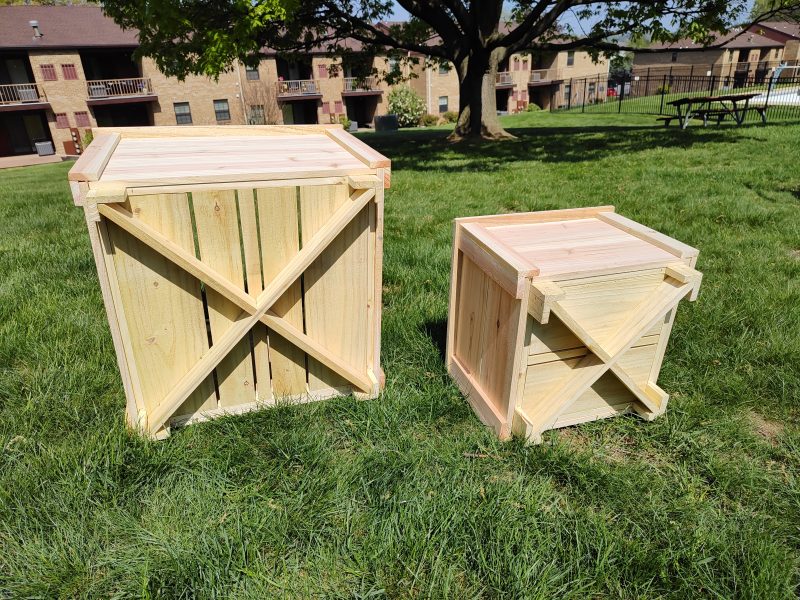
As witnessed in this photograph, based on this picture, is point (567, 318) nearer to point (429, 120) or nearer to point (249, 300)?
point (249, 300)

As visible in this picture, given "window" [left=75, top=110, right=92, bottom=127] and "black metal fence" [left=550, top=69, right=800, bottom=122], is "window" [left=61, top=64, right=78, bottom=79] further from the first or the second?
"black metal fence" [left=550, top=69, right=800, bottom=122]

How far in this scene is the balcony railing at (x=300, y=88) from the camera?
39122 millimetres

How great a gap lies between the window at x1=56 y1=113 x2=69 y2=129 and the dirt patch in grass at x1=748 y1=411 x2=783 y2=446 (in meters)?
40.3

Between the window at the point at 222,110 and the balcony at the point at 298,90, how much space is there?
3913 millimetres

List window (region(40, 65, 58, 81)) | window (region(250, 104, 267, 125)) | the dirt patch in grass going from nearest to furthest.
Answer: the dirt patch in grass → window (region(40, 65, 58, 81)) → window (region(250, 104, 267, 125))

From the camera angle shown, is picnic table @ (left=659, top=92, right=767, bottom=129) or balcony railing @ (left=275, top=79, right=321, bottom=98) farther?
balcony railing @ (left=275, top=79, right=321, bottom=98)

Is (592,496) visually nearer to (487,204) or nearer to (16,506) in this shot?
(16,506)

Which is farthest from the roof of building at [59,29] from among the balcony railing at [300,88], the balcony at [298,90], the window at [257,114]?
the balcony railing at [300,88]

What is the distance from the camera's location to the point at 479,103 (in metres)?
17.2

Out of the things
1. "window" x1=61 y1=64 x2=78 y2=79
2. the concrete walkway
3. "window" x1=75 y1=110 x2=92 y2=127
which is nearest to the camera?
the concrete walkway

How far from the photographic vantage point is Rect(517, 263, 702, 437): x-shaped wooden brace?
2.75 metres

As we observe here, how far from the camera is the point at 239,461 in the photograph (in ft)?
9.04

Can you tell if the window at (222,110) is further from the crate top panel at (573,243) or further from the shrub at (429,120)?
the crate top panel at (573,243)

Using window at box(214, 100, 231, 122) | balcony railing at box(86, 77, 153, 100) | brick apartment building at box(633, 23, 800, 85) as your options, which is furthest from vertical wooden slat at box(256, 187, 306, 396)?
brick apartment building at box(633, 23, 800, 85)
